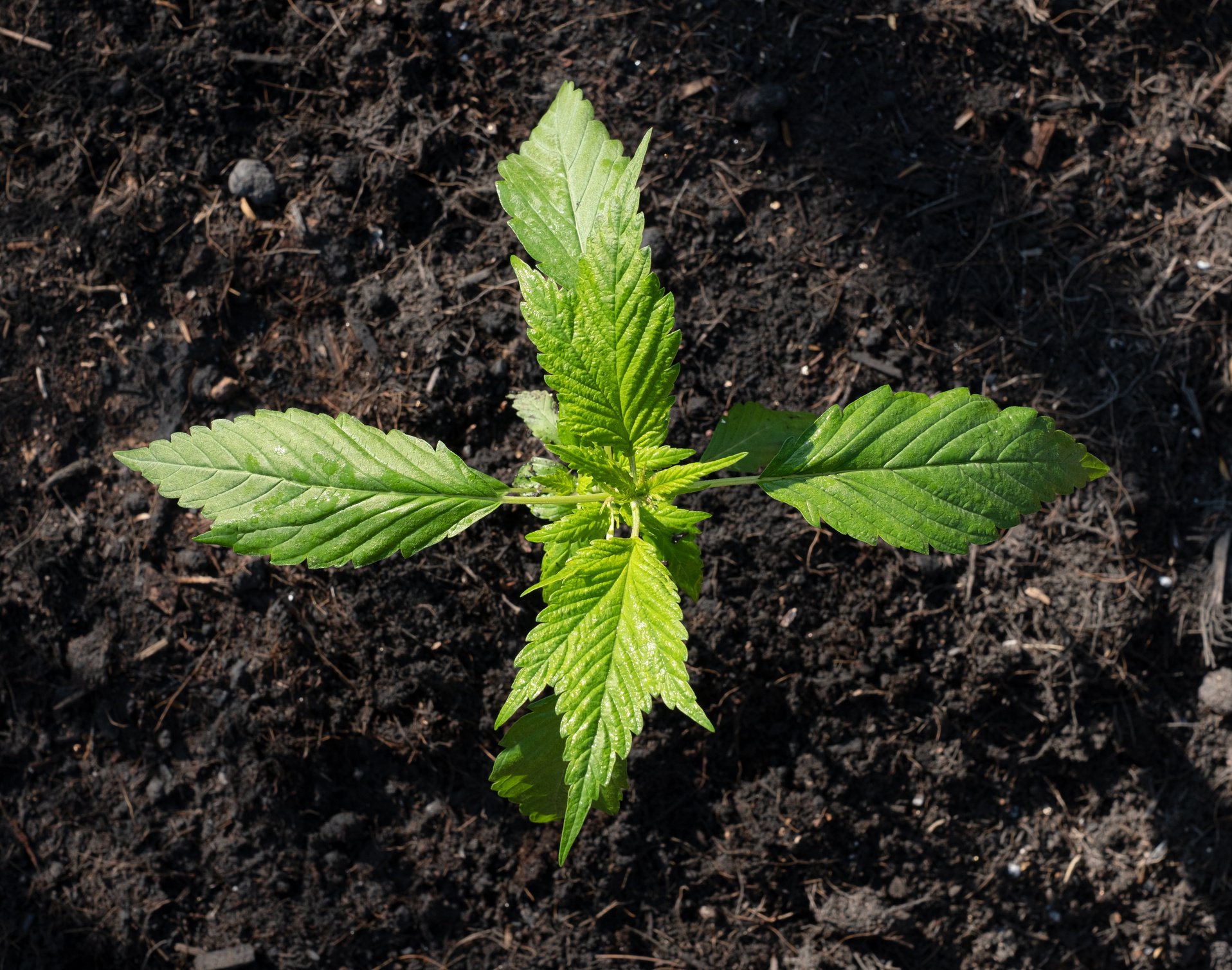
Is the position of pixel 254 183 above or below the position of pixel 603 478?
above

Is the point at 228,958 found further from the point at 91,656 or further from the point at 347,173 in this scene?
the point at 347,173

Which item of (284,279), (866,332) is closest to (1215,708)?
(866,332)

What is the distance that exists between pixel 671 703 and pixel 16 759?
231 centimetres

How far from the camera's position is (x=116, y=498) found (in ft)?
8.84

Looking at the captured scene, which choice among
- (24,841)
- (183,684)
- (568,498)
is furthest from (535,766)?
A: (24,841)

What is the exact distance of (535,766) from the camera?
2047 mm

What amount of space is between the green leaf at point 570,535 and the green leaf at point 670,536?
96 millimetres

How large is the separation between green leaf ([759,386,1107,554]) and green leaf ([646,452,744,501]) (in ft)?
0.50

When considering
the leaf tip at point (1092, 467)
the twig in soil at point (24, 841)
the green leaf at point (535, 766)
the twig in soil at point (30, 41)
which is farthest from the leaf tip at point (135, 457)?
the leaf tip at point (1092, 467)

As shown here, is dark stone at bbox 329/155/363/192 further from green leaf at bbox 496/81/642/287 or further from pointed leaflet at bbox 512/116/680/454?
pointed leaflet at bbox 512/116/680/454

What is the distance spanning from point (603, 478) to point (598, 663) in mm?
392

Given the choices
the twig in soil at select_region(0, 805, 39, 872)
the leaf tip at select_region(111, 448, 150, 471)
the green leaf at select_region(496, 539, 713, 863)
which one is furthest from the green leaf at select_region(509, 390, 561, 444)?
the twig in soil at select_region(0, 805, 39, 872)

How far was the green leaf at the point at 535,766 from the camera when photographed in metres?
2.04

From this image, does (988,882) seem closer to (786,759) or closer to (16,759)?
(786,759)
